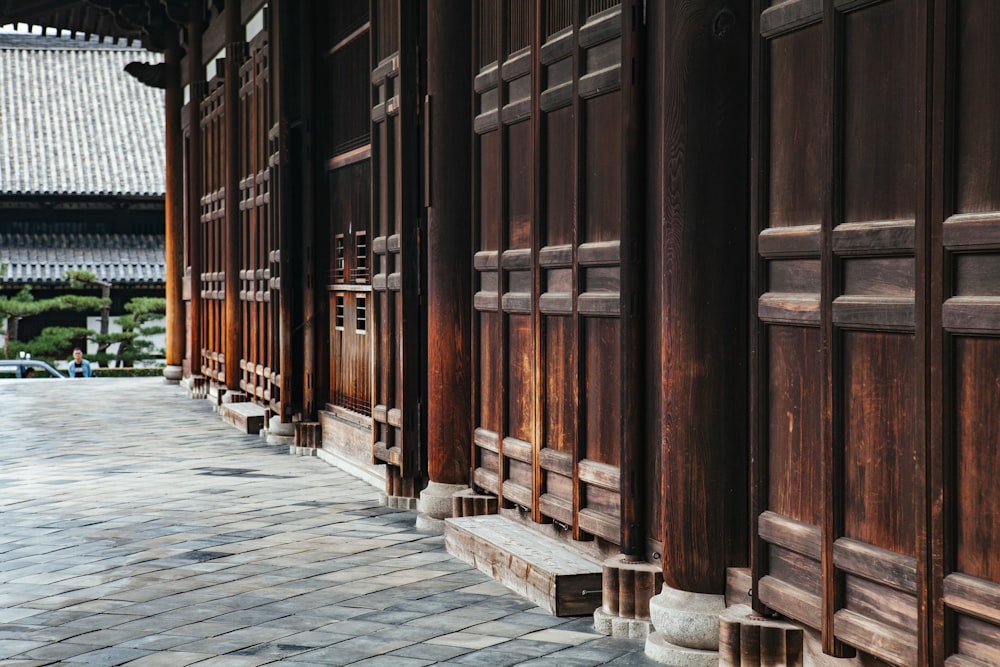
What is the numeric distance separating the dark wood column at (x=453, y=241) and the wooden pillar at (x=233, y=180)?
6913 mm

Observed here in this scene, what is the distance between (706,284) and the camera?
4.29m

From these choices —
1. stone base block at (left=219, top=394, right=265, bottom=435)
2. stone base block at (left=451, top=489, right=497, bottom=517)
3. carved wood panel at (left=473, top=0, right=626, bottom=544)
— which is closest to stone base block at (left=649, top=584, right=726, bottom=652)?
carved wood panel at (left=473, top=0, right=626, bottom=544)

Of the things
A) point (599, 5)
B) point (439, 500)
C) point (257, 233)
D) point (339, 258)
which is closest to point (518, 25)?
point (599, 5)

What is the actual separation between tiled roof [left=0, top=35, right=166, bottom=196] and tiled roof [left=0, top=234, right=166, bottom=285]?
1052mm

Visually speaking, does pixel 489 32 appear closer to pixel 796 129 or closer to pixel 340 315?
pixel 796 129

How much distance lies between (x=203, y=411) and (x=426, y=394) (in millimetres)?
7297

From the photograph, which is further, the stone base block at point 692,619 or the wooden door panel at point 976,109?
the stone base block at point 692,619

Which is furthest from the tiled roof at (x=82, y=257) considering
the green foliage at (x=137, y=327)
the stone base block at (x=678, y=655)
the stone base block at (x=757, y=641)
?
the stone base block at (x=757, y=641)

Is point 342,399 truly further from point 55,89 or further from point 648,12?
point 55,89

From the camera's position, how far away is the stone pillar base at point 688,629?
14.2 ft

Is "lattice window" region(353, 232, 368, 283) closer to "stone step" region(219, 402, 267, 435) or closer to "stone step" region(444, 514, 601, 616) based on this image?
"stone step" region(219, 402, 267, 435)

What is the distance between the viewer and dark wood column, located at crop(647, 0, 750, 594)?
168 inches

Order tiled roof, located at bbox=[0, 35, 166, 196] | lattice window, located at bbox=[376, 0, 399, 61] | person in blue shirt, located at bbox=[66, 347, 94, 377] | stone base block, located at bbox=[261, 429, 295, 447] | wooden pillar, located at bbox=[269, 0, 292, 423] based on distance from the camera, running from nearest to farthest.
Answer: lattice window, located at bbox=[376, 0, 399, 61] < wooden pillar, located at bbox=[269, 0, 292, 423] < stone base block, located at bbox=[261, 429, 295, 447] < person in blue shirt, located at bbox=[66, 347, 94, 377] < tiled roof, located at bbox=[0, 35, 166, 196]

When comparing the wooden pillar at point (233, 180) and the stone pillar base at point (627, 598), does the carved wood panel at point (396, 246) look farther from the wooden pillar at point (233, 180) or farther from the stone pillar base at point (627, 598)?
the wooden pillar at point (233, 180)
